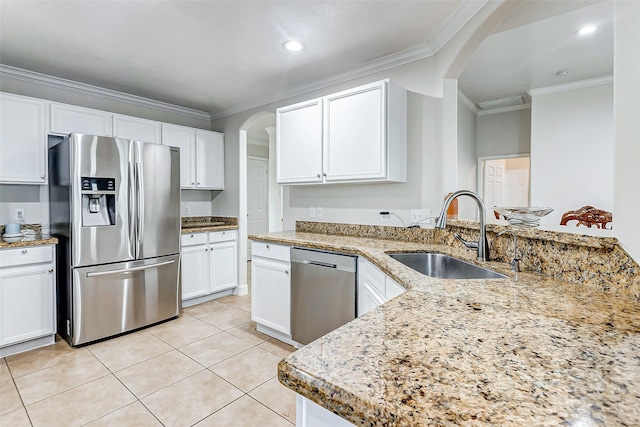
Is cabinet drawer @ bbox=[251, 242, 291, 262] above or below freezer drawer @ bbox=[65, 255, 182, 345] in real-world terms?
above

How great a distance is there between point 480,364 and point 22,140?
370 centimetres

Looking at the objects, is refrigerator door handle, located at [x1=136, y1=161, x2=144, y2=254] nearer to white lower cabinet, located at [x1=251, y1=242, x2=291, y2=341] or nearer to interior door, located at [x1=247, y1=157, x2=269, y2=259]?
white lower cabinet, located at [x1=251, y1=242, x2=291, y2=341]

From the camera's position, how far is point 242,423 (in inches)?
70.6

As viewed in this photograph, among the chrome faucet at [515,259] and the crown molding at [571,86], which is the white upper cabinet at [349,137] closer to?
the chrome faucet at [515,259]

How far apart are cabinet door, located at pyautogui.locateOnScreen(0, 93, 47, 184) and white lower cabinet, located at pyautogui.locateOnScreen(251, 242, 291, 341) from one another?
6.71ft

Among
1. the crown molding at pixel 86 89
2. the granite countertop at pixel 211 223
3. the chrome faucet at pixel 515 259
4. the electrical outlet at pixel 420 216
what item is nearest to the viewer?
the chrome faucet at pixel 515 259

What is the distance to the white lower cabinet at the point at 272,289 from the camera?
8.91 feet

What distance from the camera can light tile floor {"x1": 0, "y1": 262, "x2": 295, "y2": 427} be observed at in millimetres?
1837

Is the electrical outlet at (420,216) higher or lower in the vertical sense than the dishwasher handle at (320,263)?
higher

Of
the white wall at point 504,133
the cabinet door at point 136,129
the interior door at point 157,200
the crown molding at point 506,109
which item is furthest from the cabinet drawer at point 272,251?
the crown molding at point 506,109

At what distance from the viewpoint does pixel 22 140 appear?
277 cm

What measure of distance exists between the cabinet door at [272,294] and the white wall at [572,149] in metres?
3.28

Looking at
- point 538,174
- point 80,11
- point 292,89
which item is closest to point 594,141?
point 538,174

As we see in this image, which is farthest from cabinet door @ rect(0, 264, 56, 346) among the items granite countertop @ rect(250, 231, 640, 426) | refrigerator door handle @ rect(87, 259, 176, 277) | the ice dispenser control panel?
granite countertop @ rect(250, 231, 640, 426)
